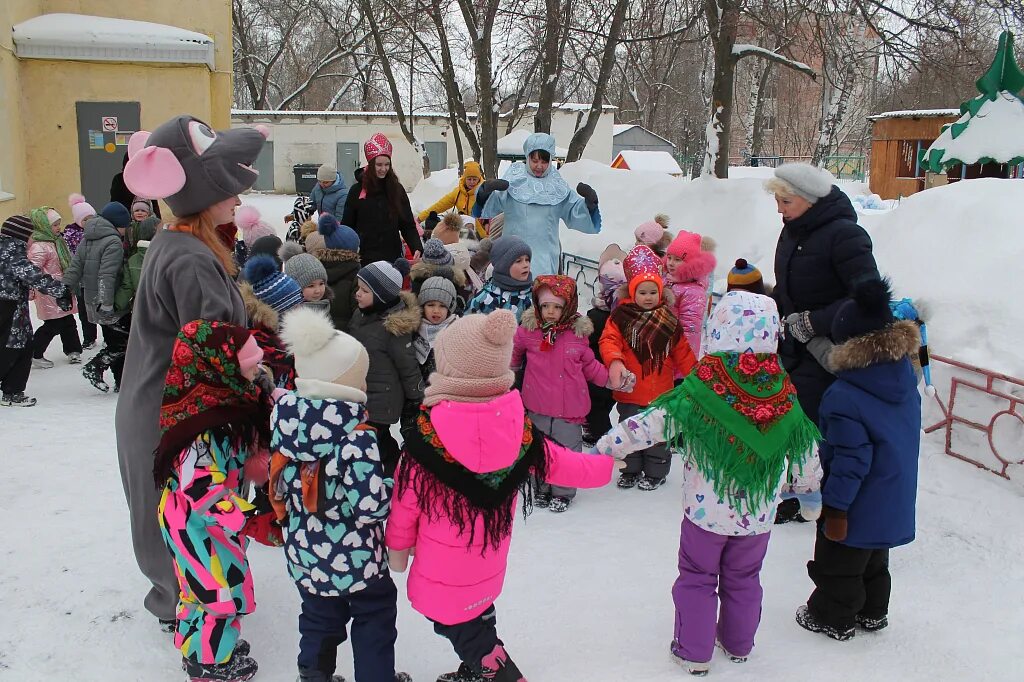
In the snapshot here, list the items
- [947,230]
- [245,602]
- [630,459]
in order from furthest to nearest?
[947,230] < [630,459] < [245,602]

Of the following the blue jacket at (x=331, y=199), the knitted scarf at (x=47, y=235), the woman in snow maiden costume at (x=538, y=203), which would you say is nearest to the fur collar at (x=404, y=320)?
the woman in snow maiden costume at (x=538, y=203)

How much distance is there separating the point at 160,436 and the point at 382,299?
1.74 meters

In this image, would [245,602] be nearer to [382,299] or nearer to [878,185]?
[382,299]

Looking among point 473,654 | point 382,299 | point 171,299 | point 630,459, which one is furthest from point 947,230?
point 171,299

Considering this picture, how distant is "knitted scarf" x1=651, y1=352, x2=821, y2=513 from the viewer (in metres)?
2.87

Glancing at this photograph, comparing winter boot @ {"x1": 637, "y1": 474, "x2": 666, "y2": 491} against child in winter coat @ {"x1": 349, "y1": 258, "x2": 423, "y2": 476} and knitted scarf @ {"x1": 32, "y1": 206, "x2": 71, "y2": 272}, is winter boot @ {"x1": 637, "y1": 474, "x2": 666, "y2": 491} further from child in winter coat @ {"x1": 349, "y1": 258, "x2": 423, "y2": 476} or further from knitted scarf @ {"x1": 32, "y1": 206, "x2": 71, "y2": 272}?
knitted scarf @ {"x1": 32, "y1": 206, "x2": 71, "y2": 272}

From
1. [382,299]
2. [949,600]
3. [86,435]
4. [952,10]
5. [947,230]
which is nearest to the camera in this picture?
[949,600]

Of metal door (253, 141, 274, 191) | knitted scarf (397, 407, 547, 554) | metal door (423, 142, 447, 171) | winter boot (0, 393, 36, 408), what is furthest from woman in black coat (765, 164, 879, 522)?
metal door (423, 142, 447, 171)

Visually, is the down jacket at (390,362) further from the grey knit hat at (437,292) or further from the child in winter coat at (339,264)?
the child in winter coat at (339,264)

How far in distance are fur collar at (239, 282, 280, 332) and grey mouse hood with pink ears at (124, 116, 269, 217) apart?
46.2 inches

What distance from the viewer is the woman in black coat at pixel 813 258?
12.4 feet

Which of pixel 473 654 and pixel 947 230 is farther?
pixel 947 230

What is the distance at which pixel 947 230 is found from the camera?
6.50 m

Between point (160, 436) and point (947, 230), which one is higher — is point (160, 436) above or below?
below
